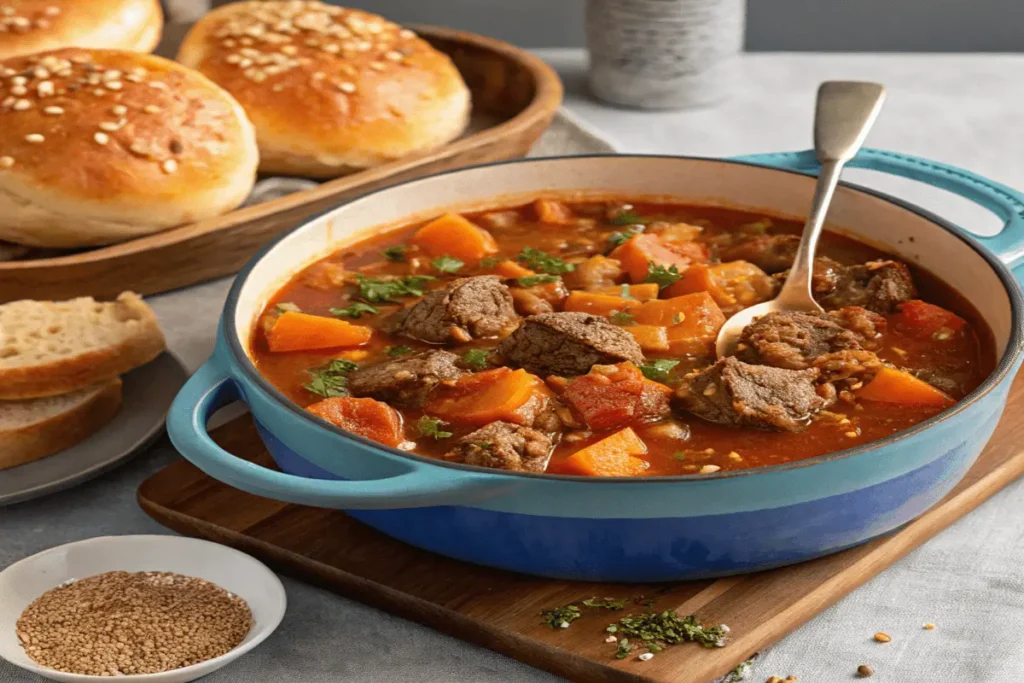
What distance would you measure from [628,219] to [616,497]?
1.73 m

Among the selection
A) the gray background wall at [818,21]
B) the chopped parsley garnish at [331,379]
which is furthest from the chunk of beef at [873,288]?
the gray background wall at [818,21]

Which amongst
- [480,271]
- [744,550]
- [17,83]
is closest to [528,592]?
[744,550]

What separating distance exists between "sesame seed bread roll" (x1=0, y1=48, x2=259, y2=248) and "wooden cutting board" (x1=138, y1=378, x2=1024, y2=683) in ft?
4.68

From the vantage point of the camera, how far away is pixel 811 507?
2496 millimetres

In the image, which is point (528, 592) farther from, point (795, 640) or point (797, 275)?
point (797, 275)

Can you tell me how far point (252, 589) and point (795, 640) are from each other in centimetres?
114

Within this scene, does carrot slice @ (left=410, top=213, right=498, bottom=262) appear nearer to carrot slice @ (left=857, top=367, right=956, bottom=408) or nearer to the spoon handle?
the spoon handle

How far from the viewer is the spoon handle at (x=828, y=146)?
3.47 m

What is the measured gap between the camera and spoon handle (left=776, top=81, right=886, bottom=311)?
3.47 m

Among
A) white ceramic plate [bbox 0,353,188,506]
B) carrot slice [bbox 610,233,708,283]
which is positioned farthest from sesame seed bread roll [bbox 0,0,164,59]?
carrot slice [bbox 610,233,708,283]

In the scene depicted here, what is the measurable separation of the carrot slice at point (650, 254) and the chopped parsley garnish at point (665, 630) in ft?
4.31

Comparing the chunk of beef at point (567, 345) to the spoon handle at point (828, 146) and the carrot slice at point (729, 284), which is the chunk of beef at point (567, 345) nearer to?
the carrot slice at point (729, 284)

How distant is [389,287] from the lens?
361cm

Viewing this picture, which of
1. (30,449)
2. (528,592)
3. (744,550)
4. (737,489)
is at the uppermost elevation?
(737,489)
